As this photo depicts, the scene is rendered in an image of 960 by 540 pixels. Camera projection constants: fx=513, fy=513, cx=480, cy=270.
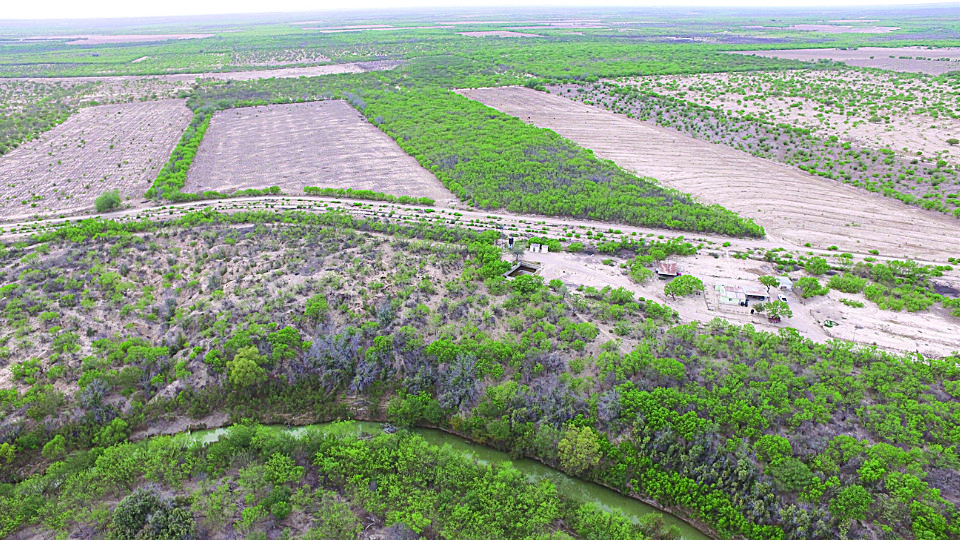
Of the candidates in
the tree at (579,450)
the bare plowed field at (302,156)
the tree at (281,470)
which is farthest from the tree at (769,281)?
the tree at (281,470)

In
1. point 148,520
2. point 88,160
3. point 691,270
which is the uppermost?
point 88,160

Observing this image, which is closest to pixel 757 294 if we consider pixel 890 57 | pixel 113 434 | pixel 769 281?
pixel 769 281

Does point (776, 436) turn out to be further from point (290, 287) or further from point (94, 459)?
point (94, 459)

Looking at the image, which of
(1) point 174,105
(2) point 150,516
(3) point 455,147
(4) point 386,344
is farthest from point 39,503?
(1) point 174,105

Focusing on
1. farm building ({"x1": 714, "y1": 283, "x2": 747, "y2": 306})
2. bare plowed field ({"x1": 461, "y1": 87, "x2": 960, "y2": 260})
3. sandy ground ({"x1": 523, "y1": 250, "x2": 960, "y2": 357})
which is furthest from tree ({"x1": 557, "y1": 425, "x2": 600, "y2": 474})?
bare plowed field ({"x1": 461, "y1": 87, "x2": 960, "y2": 260})

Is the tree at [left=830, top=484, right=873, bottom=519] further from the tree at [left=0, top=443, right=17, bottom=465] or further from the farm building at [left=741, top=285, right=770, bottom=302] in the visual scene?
the tree at [left=0, top=443, right=17, bottom=465]

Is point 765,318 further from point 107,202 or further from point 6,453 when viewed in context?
point 107,202
